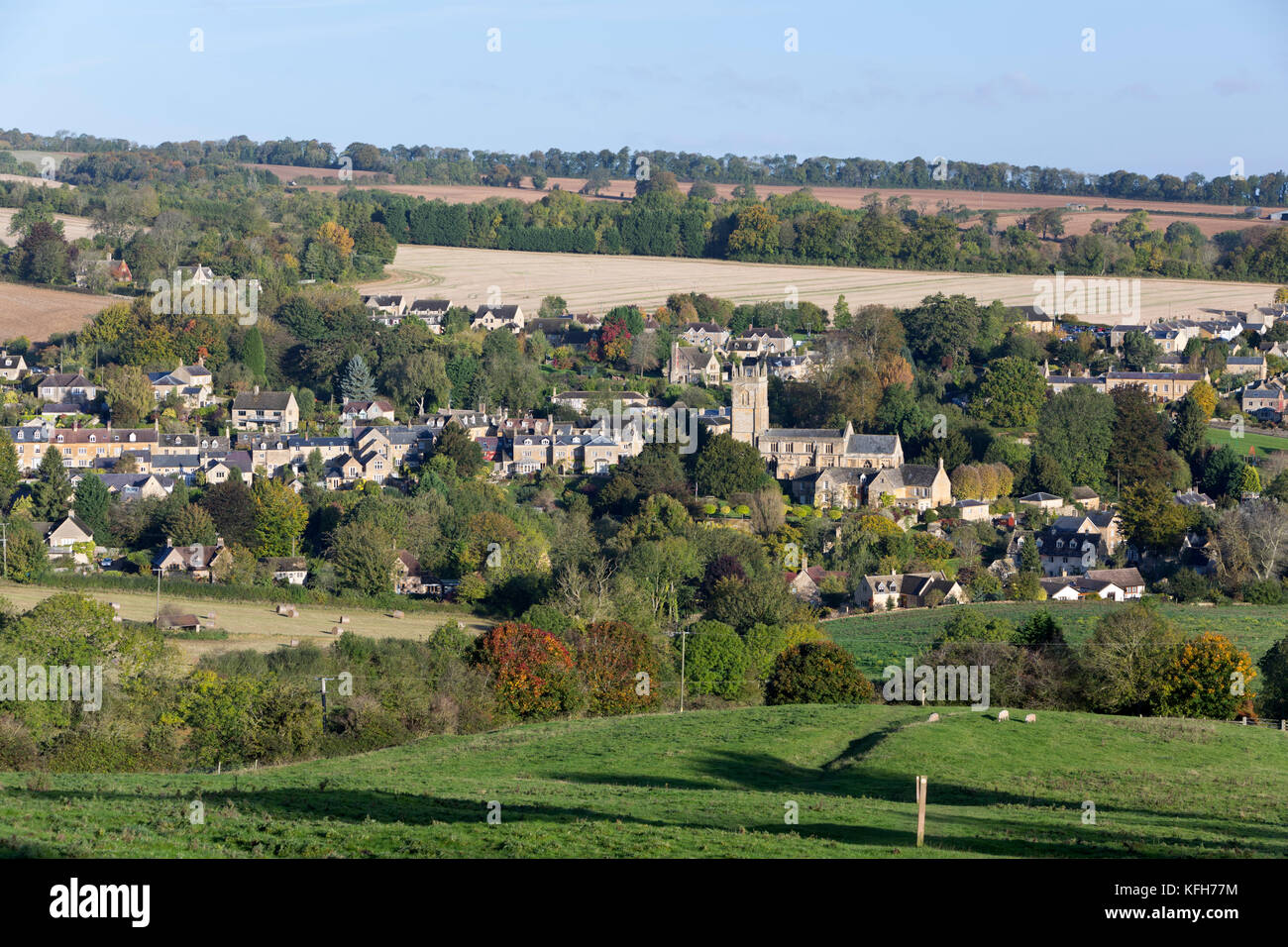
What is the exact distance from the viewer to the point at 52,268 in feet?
303

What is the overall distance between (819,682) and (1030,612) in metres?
17.1

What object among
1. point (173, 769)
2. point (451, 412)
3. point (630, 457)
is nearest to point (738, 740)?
point (173, 769)

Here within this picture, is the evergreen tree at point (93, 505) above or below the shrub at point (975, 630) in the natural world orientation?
above

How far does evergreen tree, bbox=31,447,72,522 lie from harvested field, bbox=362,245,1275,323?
3889cm

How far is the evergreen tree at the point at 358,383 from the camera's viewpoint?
243ft

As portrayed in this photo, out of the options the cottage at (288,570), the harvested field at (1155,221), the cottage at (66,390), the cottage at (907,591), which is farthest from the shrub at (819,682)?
the harvested field at (1155,221)

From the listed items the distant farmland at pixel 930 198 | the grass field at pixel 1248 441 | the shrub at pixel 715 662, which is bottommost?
the shrub at pixel 715 662

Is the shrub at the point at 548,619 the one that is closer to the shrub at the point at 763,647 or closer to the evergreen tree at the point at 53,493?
the shrub at the point at 763,647

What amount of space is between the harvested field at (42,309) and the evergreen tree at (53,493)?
24.8 m

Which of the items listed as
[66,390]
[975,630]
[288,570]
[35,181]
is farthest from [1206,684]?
[35,181]

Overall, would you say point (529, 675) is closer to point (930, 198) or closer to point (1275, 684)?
point (1275, 684)

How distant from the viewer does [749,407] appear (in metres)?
69.6
